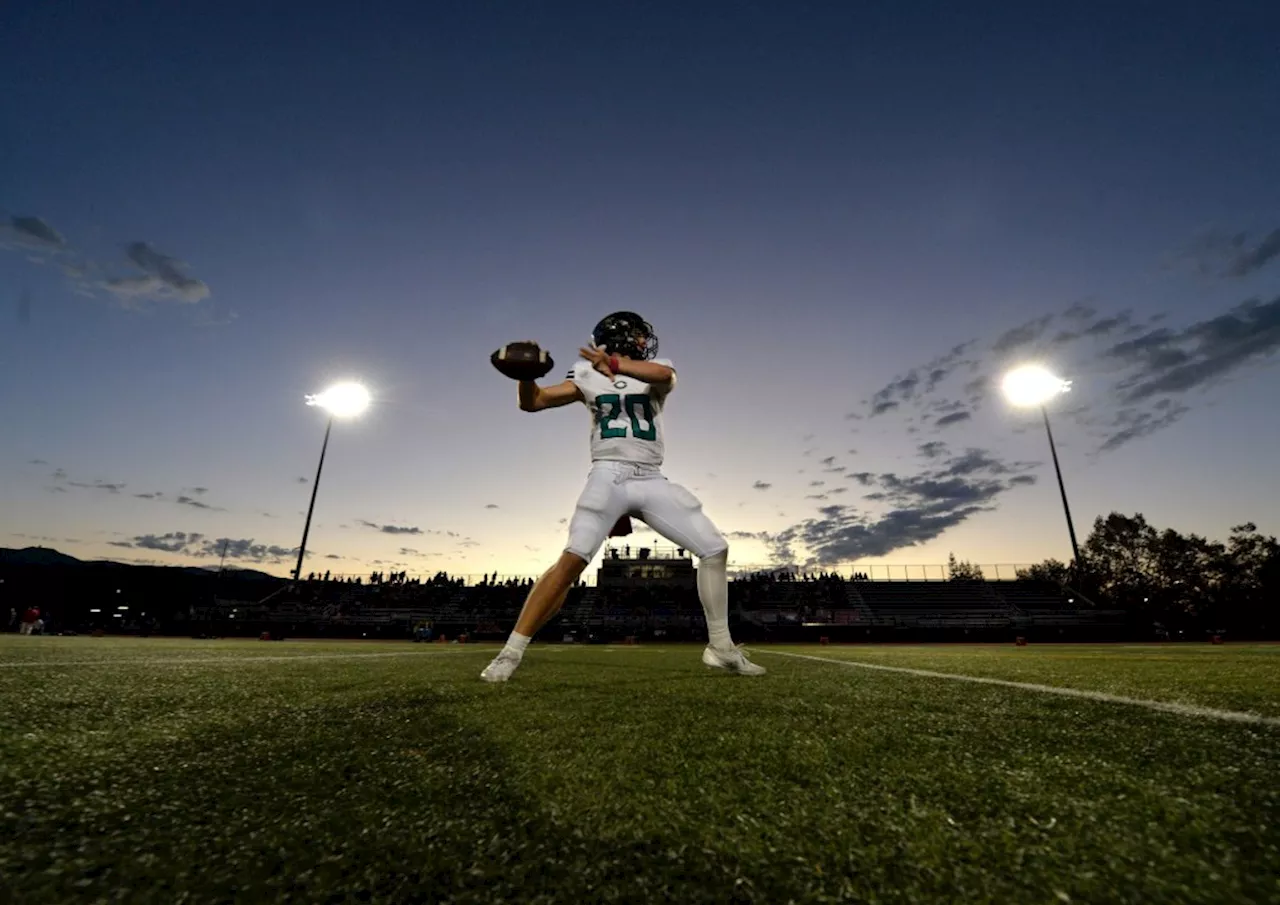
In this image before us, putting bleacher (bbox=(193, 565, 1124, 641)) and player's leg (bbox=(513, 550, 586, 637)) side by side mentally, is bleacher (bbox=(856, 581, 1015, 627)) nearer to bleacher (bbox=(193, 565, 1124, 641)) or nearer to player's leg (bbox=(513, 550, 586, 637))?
bleacher (bbox=(193, 565, 1124, 641))

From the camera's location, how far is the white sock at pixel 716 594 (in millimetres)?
3793

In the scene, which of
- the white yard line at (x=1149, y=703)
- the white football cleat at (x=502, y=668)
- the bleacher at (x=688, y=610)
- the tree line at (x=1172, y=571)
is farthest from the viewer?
the tree line at (x=1172, y=571)

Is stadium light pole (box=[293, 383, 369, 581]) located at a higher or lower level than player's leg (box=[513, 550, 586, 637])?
higher

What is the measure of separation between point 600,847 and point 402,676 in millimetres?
3224

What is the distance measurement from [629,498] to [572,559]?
54 cm

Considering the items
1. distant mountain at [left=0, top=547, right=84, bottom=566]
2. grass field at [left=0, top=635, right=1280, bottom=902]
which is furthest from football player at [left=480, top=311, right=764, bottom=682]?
distant mountain at [left=0, top=547, right=84, bottom=566]

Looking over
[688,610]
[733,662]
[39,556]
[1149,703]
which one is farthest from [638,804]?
[39,556]

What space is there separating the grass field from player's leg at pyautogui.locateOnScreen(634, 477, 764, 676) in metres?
1.53

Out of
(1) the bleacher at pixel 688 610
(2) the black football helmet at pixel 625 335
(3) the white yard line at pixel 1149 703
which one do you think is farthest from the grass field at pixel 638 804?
(1) the bleacher at pixel 688 610

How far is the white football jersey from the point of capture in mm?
3834

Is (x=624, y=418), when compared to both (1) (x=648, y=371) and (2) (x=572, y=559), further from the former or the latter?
(2) (x=572, y=559)

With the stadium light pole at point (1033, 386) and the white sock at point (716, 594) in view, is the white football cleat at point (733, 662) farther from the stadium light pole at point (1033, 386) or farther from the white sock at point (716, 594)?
the stadium light pole at point (1033, 386)

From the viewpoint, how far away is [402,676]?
367 cm

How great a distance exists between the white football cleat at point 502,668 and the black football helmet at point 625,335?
2.20 metres
